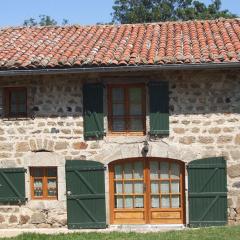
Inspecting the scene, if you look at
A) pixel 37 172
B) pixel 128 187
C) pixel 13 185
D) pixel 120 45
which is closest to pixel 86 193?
pixel 128 187

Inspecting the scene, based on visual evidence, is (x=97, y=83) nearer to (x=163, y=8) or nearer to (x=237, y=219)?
(x=237, y=219)

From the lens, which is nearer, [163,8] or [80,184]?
[80,184]

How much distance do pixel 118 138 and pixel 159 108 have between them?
128 cm

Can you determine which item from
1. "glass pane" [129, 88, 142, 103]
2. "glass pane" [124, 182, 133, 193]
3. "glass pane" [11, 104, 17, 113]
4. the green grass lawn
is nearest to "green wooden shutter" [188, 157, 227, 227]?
the green grass lawn

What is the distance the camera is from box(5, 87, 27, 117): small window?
43.3ft

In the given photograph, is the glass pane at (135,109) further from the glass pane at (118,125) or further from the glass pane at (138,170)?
the glass pane at (138,170)

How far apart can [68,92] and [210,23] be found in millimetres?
5183

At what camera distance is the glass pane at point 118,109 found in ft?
42.6

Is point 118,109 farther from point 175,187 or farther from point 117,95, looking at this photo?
point 175,187

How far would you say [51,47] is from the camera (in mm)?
13875

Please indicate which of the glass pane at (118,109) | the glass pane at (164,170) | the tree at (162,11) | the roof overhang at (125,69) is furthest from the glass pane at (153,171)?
the tree at (162,11)

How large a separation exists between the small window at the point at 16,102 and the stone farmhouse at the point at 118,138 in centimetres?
3

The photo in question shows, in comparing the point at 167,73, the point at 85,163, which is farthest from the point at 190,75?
the point at 85,163

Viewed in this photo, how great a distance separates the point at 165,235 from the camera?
1164cm
